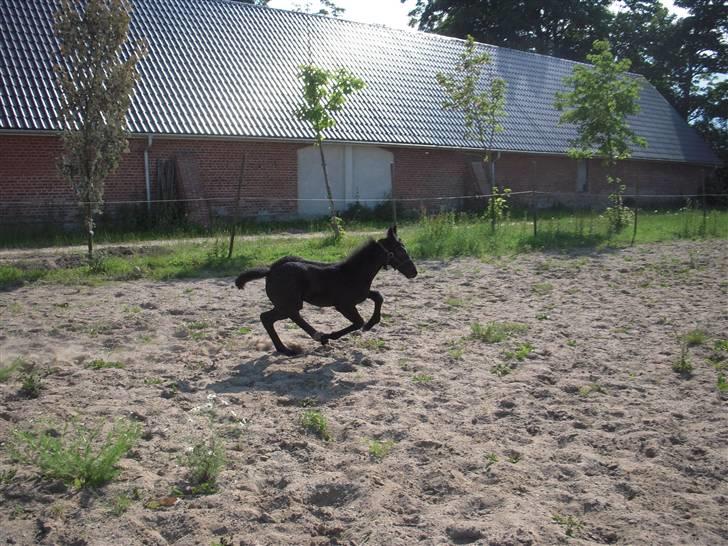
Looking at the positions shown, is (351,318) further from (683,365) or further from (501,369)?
(683,365)

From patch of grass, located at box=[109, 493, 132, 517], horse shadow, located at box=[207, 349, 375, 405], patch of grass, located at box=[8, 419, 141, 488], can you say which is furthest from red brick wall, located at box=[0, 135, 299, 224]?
patch of grass, located at box=[109, 493, 132, 517]

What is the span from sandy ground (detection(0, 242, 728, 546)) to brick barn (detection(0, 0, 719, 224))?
7.87 meters

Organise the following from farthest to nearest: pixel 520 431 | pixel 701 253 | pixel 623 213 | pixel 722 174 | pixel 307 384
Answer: pixel 722 174, pixel 623 213, pixel 701 253, pixel 307 384, pixel 520 431

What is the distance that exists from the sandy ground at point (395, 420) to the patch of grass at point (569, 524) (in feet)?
0.04

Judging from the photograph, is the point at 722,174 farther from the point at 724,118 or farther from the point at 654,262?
the point at 654,262

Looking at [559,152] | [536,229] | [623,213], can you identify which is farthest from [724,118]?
[536,229]

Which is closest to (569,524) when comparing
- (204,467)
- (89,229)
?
(204,467)

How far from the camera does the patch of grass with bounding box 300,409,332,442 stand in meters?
5.27

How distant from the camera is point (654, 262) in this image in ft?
45.2

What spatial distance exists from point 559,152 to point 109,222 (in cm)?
1826

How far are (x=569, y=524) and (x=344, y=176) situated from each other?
1991cm

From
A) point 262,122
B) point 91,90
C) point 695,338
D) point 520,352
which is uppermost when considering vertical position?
point 91,90

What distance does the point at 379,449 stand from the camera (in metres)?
4.92

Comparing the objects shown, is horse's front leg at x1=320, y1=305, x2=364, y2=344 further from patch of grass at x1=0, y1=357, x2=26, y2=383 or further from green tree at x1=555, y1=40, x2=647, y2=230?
green tree at x1=555, y1=40, x2=647, y2=230
